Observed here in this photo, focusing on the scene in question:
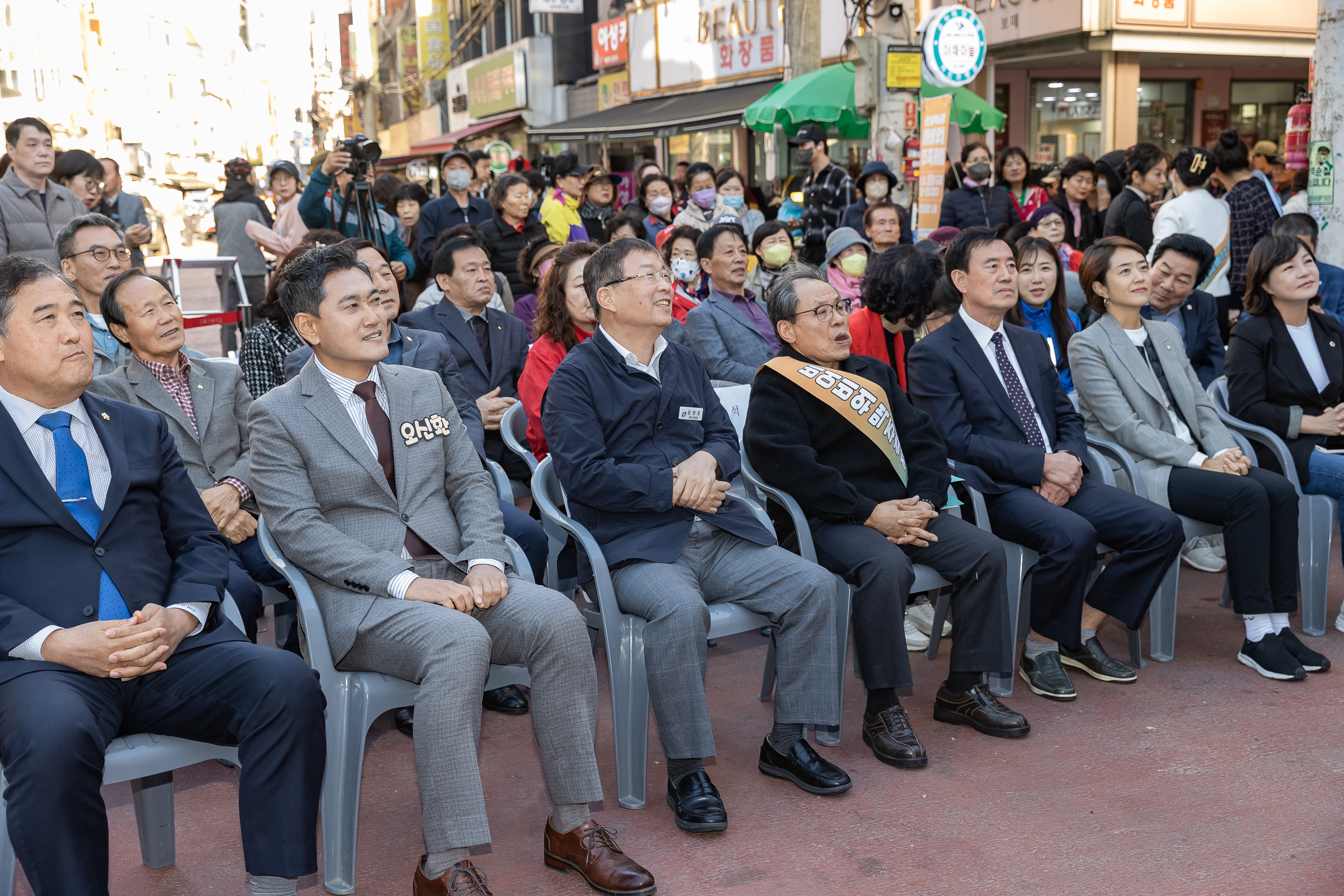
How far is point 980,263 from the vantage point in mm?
3994

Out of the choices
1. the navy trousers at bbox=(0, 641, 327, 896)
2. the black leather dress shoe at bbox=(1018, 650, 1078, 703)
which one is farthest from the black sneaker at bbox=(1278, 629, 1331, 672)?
the navy trousers at bbox=(0, 641, 327, 896)

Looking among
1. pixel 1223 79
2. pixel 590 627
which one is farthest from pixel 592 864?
pixel 1223 79

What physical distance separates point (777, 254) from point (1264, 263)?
7.53ft

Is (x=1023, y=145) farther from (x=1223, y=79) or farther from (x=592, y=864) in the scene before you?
→ (x=592, y=864)

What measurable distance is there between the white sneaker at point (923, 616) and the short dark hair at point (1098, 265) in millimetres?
1359

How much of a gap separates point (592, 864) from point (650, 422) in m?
1.31

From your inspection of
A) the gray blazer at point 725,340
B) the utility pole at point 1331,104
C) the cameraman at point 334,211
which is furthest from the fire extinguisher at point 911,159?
the gray blazer at point 725,340

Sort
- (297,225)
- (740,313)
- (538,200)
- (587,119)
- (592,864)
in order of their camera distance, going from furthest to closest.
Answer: (587,119) < (538,200) < (297,225) < (740,313) < (592,864)

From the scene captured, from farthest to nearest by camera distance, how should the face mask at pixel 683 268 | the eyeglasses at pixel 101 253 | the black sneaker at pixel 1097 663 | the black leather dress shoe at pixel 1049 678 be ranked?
1. the face mask at pixel 683 268
2. the eyeglasses at pixel 101 253
3. the black sneaker at pixel 1097 663
4. the black leather dress shoe at pixel 1049 678

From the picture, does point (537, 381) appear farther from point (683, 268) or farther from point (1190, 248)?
point (1190, 248)

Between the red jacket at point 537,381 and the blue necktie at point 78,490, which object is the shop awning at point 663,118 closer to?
the red jacket at point 537,381

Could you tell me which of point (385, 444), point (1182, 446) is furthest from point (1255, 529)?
point (385, 444)

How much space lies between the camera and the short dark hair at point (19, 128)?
5758 millimetres

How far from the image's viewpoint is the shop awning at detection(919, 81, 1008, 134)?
1109 centimetres
